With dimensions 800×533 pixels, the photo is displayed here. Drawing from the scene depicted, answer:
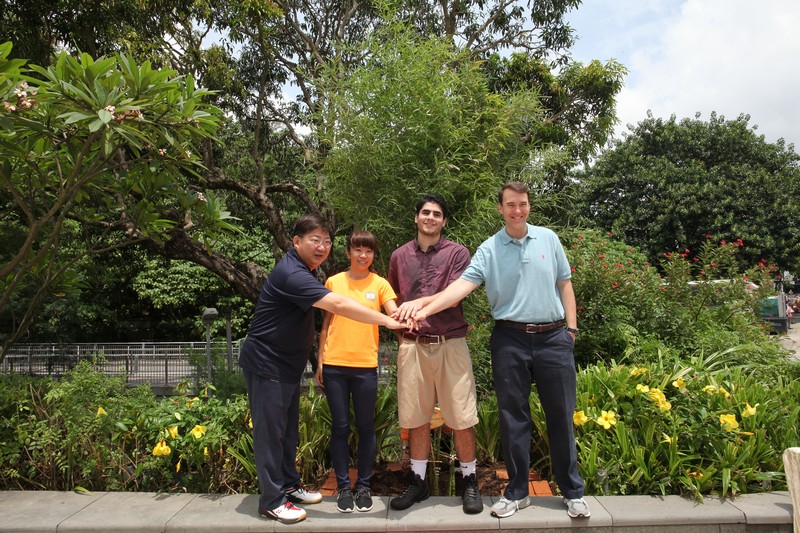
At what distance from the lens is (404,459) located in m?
3.89

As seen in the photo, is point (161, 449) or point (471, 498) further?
point (161, 449)

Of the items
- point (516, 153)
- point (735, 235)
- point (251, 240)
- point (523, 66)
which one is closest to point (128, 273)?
point (251, 240)

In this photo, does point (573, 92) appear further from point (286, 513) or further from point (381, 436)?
point (286, 513)

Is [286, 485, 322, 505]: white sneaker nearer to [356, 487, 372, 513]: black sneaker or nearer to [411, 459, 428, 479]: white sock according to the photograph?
[356, 487, 372, 513]: black sneaker

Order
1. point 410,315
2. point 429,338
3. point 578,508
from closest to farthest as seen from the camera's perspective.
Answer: point 578,508 → point 410,315 → point 429,338

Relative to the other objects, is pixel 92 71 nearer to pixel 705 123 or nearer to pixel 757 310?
pixel 757 310

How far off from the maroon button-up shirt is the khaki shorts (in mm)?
113

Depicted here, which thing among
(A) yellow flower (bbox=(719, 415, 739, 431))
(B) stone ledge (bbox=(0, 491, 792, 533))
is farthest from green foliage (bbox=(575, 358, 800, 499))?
(B) stone ledge (bbox=(0, 491, 792, 533))

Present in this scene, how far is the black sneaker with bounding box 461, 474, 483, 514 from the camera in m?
3.14

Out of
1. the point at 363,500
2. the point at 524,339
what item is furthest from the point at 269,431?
the point at 524,339

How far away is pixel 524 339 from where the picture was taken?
3146 mm

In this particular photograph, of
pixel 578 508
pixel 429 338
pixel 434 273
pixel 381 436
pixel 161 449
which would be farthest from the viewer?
pixel 381 436

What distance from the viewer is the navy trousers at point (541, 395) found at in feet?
10.2

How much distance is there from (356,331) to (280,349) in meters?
0.43
